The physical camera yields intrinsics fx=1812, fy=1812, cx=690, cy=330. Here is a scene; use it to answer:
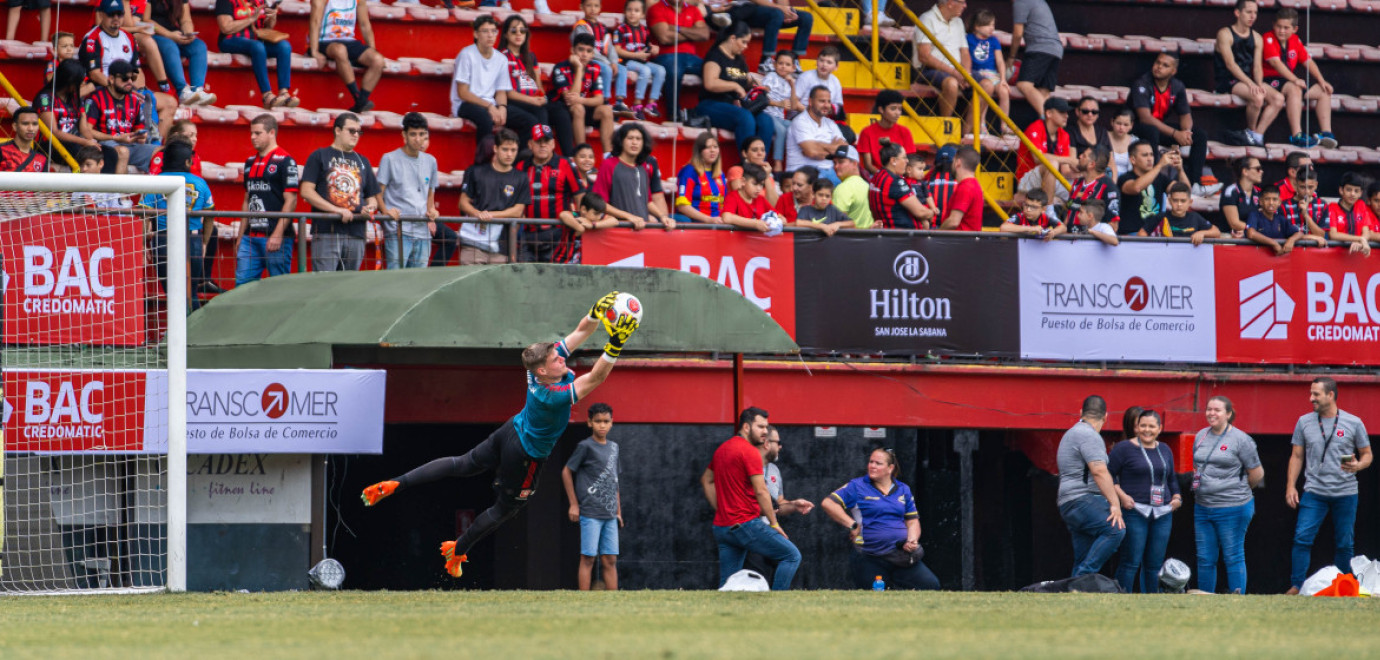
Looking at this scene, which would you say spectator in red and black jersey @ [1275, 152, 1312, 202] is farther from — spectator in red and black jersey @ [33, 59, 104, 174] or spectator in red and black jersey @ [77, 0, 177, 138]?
spectator in red and black jersey @ [33, 59, 104, 174]

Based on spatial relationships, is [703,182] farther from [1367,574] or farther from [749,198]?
[1367,574]

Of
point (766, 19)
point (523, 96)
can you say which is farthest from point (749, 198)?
point (766, 19)

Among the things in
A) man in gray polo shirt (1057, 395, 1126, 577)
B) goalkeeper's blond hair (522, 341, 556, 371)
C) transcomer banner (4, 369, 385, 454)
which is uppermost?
goalkeeper's blond hair (522, 341, 556, 371)

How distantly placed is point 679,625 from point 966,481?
9860 mm

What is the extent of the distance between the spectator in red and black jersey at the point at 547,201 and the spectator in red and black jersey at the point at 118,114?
11.0 ft

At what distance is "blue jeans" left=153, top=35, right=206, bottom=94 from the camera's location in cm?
1720

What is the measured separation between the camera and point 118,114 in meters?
16.0

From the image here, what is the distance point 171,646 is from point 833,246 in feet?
27.7

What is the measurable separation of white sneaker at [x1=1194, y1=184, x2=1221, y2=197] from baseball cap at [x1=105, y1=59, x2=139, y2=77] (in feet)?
37.3

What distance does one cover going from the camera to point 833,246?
15.8 m

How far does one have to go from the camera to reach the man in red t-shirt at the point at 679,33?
19141 millimetres

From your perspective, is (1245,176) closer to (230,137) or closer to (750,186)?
(750,186)

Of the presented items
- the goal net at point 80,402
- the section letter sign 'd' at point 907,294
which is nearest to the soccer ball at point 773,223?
the section letter sign 'd' at point 907,294

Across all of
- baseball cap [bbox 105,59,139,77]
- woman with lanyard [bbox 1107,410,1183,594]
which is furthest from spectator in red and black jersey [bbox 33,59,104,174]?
woman with lanyard [bbox 1107,410,1183,594]
